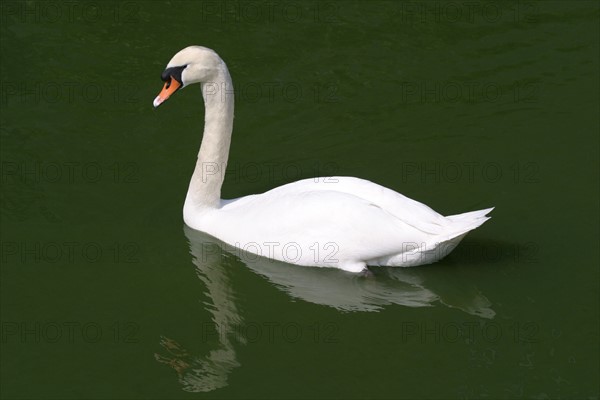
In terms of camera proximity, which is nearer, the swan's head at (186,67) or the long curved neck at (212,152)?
the swan's head at (186,67)

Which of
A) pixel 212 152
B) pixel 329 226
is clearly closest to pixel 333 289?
pixel 329 226

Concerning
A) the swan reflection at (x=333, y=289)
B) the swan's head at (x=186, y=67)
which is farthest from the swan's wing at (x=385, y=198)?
the swan's head at (x=186, y=67)

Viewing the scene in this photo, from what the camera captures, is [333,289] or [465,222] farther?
[333,289]

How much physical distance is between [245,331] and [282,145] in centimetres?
311

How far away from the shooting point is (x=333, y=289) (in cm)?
920

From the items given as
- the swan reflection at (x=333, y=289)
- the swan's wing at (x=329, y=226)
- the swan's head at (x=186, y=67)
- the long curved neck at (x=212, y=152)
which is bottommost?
the swan reflection at (x=333, y=289)

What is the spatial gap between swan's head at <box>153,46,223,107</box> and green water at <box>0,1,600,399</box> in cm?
136

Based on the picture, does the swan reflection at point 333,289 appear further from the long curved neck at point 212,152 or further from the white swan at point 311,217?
the long curved neck at point 212,152

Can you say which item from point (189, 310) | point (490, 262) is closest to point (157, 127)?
point (189, 310)

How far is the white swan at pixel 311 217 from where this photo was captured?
9062 mm

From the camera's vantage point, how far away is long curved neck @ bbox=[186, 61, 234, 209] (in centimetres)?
973

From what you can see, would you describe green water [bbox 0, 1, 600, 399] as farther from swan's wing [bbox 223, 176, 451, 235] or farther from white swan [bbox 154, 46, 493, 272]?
swan's wing [bbox 223, 176, 451, 235]

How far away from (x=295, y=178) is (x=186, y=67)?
1994 millimetres

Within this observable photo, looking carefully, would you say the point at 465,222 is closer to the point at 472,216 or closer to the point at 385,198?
the point at 472,216
